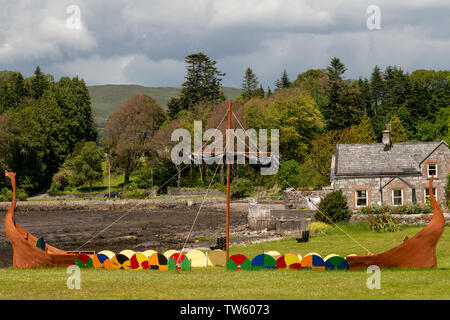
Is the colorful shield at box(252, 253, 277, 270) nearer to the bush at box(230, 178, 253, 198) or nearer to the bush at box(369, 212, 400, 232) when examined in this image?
the bush at box(369, 212, 400, 232)

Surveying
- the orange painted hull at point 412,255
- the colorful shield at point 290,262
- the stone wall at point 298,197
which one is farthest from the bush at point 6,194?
the orange painted hull at point 412,255

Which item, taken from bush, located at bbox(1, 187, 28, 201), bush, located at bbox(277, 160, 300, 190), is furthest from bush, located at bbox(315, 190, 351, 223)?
bush, located at bbox(1, 187, 28, 201)

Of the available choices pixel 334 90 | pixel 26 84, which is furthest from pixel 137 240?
pixel 26 84

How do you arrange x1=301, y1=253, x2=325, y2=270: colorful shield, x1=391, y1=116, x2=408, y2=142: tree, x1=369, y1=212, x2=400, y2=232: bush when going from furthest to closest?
1. x1=391, y1=116, x2=408, y2=142: tree
2. x1=369, y1=212, x2=400, y2=232: bush
3. x1=301, y1=253, x2=325, y2=270: colorful shield

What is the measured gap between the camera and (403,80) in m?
94.2

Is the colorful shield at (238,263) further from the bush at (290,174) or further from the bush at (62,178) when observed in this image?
the bush at (62,178)

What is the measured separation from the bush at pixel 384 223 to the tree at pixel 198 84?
6770 centimetres

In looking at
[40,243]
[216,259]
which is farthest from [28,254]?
[216,259]

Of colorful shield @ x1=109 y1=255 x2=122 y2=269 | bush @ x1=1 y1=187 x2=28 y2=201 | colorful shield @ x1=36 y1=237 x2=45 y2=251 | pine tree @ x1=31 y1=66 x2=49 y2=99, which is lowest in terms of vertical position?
bush @ x1=1 y1=187 x2=28 y2=201

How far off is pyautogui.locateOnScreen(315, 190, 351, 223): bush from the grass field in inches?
596

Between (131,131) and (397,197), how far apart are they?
182 ft

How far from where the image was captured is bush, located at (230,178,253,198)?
72.6 metres

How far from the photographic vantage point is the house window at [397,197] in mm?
41375
